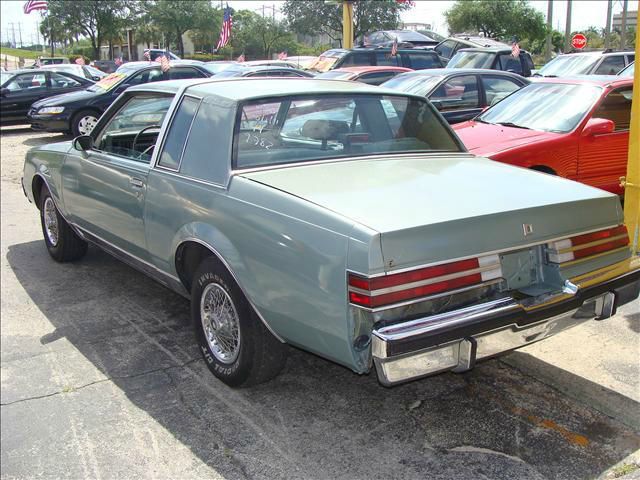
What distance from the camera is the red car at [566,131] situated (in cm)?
640

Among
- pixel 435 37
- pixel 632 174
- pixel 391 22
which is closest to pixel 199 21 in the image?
pixel 391 22

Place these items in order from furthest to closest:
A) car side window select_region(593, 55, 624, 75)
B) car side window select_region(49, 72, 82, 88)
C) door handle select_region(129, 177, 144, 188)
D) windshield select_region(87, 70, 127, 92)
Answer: car side window select_region(49, 72, 82, 88), car side window select_region(593, 55, 624, 75), windshield select_region(87, 70, 127, 92), door handle select_region(129, 177, 144, 188)

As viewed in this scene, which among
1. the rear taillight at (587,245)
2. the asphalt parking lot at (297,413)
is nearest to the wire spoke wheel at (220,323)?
the asphalt parking lot at (297,413)

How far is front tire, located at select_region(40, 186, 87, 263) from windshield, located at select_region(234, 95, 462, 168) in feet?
8.99

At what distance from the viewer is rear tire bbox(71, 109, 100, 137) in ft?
45.0

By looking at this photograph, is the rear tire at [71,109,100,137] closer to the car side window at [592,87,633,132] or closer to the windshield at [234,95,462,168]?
the car side window at [592,87,633,132]

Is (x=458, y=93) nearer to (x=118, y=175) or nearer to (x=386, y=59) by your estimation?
(x=118, y=175)

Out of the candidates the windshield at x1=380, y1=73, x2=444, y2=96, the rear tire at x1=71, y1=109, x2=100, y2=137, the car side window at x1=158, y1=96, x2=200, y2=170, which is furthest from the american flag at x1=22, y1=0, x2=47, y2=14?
the car side window at x1=158, y1=96, x2=200, y2=170

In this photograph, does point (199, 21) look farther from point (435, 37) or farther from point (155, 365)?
point (155, 365)

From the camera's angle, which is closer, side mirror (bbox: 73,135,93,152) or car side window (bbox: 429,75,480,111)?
side mirror (bbox: 73,135,93,152)

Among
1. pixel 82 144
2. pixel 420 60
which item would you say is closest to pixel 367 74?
pixel 420 60

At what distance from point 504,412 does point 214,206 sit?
187 cm

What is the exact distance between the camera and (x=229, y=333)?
373cm

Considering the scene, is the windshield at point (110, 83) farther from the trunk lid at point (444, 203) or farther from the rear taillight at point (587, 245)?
the rear taillight at point (587, 245)
